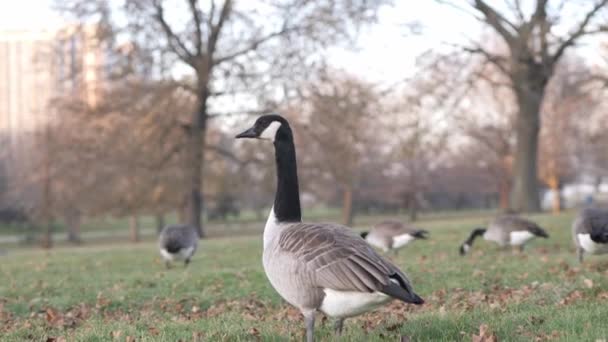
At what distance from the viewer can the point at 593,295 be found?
7.48 metres

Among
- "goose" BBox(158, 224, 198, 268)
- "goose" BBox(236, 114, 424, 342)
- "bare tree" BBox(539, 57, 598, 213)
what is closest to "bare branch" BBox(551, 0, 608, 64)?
"goose" BBox(158, 224, 198, 268)

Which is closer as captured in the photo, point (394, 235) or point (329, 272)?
point (329, 272)

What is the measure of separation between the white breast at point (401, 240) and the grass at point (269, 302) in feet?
1.02

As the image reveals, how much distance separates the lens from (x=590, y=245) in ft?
35.3

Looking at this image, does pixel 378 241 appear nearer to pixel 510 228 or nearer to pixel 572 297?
pixel 510 228

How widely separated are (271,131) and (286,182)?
50 cm

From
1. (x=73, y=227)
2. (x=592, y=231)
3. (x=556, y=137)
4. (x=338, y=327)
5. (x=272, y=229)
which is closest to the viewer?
(x=338, y=327)

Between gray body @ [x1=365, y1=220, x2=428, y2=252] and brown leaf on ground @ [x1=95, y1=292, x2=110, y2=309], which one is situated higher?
gray body @ [x1=365, y1=220, x2=428, y2=252]

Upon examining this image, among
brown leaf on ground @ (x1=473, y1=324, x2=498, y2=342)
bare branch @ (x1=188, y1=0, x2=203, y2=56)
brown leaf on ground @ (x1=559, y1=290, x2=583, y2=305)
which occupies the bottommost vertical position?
brown leaf on ground @ (x1=559, y1=290, x2=583, y2=305)

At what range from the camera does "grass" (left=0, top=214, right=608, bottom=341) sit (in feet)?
19.0

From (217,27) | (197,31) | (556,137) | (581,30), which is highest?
(217,27)

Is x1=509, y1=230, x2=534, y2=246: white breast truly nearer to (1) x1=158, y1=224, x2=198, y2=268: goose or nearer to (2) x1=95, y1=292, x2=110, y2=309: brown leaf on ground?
(1) x1=158, y1=224, x2=198, y2=268: goose

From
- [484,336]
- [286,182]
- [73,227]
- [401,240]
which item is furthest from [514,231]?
[73,227]

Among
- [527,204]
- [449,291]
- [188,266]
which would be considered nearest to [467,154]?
[527,204]
